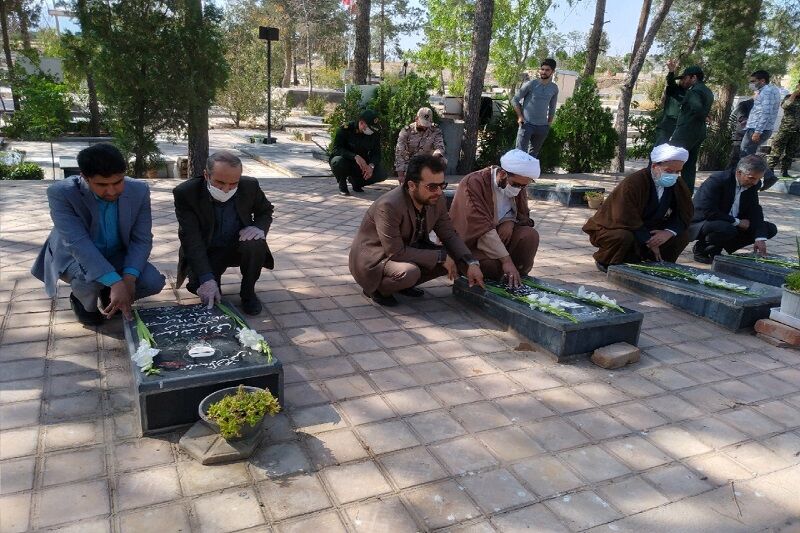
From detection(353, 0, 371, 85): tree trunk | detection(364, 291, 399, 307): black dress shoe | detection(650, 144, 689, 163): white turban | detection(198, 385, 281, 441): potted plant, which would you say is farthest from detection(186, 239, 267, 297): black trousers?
detection(353, 0, 371, 85): tree trunk

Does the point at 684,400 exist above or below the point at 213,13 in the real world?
below

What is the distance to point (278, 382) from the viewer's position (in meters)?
2.91

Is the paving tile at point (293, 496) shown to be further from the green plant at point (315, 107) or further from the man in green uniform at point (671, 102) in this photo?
the green plant at point (315, 107)

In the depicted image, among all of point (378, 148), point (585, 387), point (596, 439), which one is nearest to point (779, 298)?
point (585, 387)

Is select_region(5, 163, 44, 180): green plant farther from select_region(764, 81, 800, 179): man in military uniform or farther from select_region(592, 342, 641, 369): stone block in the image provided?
select_region(764, 81, 800, 179): man in military uniform

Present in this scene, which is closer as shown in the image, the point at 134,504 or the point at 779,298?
the point at 134,504

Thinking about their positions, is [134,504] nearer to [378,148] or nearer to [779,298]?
[779,298]

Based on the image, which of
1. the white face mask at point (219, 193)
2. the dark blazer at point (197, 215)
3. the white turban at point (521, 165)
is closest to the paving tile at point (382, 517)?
the dark blazer at point (197, 215)

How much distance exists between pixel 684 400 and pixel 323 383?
6.66ft

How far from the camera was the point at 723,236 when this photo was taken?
19.6 feet

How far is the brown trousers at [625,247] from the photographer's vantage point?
533 cm

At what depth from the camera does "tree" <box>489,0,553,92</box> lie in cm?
2508

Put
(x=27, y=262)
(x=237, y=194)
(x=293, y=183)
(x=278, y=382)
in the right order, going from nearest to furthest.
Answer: (x=278, y=382)
(x=237, y=194)
(x=27, y=262)
(x=293, y=183)

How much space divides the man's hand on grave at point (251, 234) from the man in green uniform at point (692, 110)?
18.9 ft
